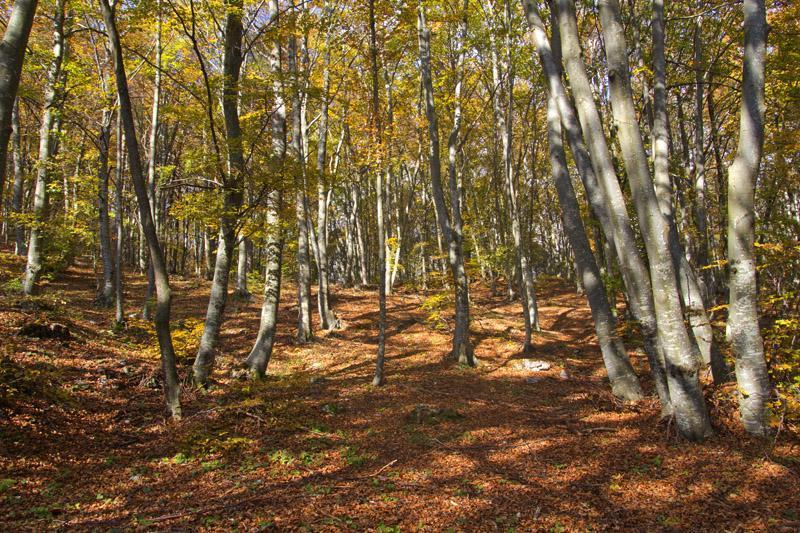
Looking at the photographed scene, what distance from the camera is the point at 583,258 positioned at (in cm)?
774

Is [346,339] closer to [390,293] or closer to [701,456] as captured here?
[390,293]

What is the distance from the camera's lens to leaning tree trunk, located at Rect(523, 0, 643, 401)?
7.22 meters

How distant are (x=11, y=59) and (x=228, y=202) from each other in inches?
146

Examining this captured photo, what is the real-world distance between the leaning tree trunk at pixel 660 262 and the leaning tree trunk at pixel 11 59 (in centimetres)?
621

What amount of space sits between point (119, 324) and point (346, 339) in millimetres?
6359

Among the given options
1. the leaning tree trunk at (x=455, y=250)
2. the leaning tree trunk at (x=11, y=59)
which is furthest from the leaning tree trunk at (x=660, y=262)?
the leaning tree trunk at (x=11, y=59)

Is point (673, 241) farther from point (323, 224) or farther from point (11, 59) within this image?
point (323, 224)

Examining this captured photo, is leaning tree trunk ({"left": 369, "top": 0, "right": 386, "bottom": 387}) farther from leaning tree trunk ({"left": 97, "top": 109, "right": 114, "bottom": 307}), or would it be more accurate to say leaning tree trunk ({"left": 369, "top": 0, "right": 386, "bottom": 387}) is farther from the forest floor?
leaning tree trunk ({"left": 97, "top": 109, "right": 114, "bottom": 307})

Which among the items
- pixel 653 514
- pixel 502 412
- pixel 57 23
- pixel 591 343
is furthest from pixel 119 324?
pixel 591 343

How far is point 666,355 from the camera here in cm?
541

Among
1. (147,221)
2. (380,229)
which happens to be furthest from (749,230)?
(147,221)

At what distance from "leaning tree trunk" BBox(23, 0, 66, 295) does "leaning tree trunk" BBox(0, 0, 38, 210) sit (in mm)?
7533

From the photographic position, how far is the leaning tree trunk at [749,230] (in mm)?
5156

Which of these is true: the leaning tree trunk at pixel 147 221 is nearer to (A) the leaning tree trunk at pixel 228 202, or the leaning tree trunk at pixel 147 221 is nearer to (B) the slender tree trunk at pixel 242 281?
(A) the leaning tree trunk at pixel 228 202
